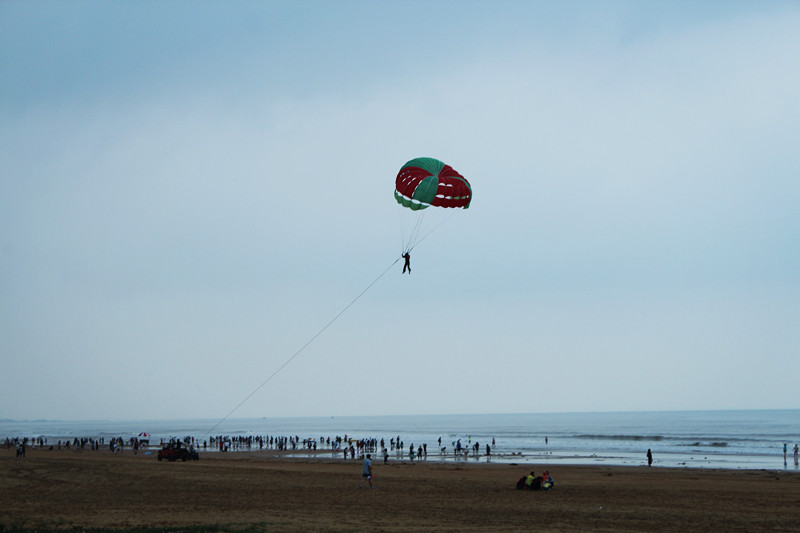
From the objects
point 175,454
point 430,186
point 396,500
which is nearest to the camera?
point 396,500

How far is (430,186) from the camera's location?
19875 mm

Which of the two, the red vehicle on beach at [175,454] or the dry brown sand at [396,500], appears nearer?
the dry brown sand at [396,500]

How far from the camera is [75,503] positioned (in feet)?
53.4

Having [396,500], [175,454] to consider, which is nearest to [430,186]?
[396,500]

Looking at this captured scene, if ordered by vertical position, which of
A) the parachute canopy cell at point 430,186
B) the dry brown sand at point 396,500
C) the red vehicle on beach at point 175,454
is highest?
the parachute canopy cell at point 430,186

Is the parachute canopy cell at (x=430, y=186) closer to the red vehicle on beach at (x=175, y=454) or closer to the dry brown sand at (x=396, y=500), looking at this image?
the dry brown sand at (x=396, y=500)

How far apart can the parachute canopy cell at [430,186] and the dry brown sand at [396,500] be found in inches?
359

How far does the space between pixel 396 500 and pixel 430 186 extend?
9.55 m

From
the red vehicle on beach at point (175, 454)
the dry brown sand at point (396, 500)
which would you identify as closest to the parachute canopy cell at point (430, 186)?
the dry brown sand at point (396, 500)

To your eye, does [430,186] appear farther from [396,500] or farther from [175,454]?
[175,454]

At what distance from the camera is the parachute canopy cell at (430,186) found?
19891mm

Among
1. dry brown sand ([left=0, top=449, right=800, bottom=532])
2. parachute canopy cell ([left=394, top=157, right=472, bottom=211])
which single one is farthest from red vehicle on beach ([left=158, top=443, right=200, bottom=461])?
parachute canopy cell ([left=394, top=157, right=472, bottom=211])

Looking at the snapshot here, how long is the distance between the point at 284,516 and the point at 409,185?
10603 mm

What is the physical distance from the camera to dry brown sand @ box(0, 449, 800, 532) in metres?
13.6
